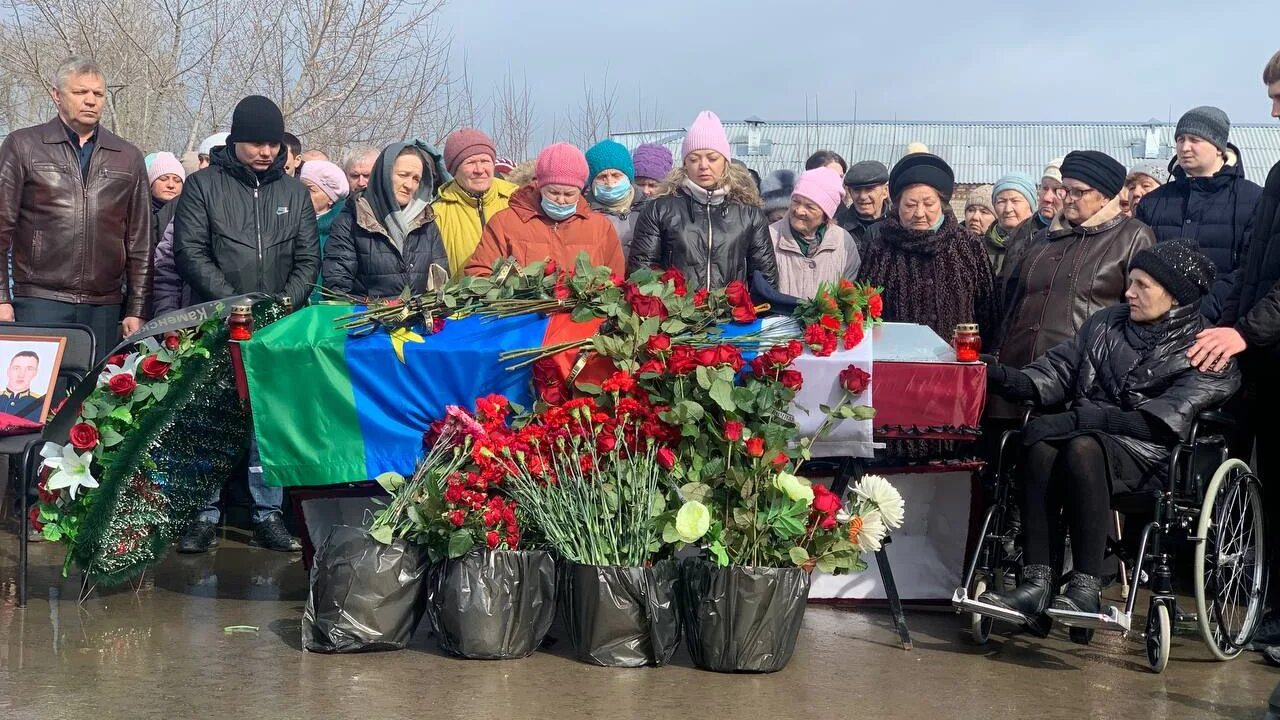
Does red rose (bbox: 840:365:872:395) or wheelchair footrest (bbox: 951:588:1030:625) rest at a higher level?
red rose (bbox: 840:365:872:395)

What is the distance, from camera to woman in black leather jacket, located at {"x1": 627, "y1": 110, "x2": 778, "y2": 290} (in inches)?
268

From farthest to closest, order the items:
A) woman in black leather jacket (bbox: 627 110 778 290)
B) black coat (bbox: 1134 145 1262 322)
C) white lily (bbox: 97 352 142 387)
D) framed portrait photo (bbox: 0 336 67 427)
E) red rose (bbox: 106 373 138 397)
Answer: black coat (bbox: 1134 145 1262 322) → woman in black leather jacket (bbox: 627 110 778 290) → framed portrait photo (bbox: 0 336 67 427) → white lily (bbox: 97 352 142 387) → red rose (bbox: 106 373 138 397)

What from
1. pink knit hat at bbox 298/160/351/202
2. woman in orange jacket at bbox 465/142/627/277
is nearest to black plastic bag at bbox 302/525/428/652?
woman in orange jacket at bbox 465/142/627/277

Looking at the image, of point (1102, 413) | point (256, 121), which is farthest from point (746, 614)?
point (256, 121)

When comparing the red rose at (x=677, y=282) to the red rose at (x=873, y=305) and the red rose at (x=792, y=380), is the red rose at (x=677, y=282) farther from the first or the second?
the red rose at (x=873, y=305)

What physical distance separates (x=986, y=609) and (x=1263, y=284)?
1.97 m

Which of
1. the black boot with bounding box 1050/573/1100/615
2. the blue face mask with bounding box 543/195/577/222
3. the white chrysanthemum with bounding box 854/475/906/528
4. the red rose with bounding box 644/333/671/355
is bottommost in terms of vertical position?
the black boot with bounding box 1050/573/1100/615

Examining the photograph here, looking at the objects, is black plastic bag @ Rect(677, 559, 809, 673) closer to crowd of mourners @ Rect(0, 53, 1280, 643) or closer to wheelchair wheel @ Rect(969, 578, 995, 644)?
wheelchair wheel @ Rect(969, 578, 995, 644)

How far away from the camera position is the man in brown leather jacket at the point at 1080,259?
6.40m

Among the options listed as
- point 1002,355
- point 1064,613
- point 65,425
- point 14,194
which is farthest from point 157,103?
point 1064,613

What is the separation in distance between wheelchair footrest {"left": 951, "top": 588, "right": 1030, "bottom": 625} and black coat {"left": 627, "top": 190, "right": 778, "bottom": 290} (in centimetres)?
212

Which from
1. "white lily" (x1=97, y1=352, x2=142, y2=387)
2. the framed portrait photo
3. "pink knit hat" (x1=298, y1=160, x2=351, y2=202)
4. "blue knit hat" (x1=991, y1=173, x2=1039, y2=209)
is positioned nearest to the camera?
"white lily" (x1=97, y1=352, x2=142, y2=387)

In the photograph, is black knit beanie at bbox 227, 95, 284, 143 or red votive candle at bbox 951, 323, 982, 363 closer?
red votive candle at bbox 951, 323, 982, 363

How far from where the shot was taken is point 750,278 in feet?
22.8
